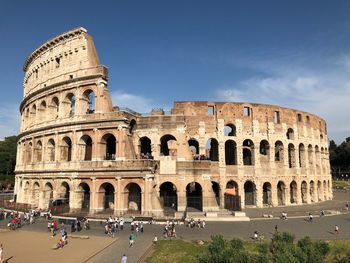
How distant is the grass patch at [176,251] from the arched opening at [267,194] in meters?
20.4

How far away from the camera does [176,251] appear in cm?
1745

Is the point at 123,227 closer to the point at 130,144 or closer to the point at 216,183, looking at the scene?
the point at 130,144

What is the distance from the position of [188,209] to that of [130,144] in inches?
359

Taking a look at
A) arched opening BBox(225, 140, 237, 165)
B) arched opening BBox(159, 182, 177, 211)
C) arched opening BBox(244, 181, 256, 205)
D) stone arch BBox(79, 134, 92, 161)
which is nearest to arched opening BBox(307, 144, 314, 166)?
arched opening BBox(244, 181, 256, 205)

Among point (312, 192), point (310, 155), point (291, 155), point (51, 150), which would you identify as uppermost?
point (51, 150)

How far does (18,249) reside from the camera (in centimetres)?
1897

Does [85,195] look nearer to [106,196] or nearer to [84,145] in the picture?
[106,196]

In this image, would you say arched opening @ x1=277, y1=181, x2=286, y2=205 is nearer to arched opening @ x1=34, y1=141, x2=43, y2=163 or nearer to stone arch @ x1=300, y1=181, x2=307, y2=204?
stone arch @ x1=300, y1=181, x2=307, y2=204

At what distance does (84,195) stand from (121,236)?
1199 cm

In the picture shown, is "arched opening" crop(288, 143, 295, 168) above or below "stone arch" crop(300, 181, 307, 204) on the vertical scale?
above

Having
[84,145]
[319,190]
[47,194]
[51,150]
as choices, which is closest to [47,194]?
[47,194]

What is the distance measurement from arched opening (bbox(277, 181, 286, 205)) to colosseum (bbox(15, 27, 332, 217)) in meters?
0.13

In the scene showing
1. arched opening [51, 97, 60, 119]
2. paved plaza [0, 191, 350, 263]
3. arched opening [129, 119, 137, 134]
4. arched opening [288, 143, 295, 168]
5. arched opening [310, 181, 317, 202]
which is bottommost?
Answer: paved plaza [0, 191, 350, 263]

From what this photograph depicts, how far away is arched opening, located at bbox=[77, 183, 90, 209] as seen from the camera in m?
31.0
